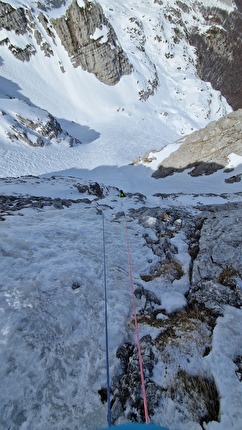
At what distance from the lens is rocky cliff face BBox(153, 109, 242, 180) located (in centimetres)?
2177

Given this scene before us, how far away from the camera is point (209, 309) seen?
466 centimetres

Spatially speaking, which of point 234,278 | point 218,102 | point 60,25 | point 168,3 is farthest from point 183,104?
point 234,278

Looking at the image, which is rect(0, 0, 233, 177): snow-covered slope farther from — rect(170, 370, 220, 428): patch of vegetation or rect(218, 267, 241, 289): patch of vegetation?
rect(170, 370, 220, 428): patch of vegetation

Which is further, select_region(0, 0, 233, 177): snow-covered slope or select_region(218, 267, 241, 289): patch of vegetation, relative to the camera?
select_region(0, 0, 233, 177): snow-covered slope

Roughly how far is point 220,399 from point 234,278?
256cm

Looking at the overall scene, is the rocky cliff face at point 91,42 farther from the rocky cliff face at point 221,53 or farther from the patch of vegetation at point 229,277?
the patch of vegetation at point 229,277

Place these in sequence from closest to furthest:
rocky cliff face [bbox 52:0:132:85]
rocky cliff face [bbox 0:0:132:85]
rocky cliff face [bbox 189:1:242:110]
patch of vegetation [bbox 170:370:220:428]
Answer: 1. patch of vegetation [bbox 170:370:220:428]
2. rocky cliff face [bbox 0:0:132:85]
3. rocky cliff face [bbox 52:0:132:85]
4. rocky cliff face [bbox 189:1:242:110]

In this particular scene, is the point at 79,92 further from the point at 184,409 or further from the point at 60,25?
the point at 184,409

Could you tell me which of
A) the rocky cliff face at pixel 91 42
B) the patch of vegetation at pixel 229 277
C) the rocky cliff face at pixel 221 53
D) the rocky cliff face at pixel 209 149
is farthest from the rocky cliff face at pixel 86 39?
the patch of vegetation at pixel 229 277

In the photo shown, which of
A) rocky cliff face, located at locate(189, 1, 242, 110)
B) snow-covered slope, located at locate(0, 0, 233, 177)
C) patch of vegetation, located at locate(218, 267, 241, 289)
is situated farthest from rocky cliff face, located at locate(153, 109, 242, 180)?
rocky cliff face, located at locate(189, 1, 242, 110)

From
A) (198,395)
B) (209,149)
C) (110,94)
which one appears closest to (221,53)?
(110,94)

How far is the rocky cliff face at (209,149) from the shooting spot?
2177 cm

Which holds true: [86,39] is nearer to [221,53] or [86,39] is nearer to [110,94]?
[110,94]

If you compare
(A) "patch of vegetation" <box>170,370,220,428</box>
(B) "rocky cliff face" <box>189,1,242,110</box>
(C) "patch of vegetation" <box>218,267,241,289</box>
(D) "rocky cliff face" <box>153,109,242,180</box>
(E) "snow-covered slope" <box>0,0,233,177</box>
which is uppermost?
(B) "rocky cliff face" <box>189,1,242,110</box>
